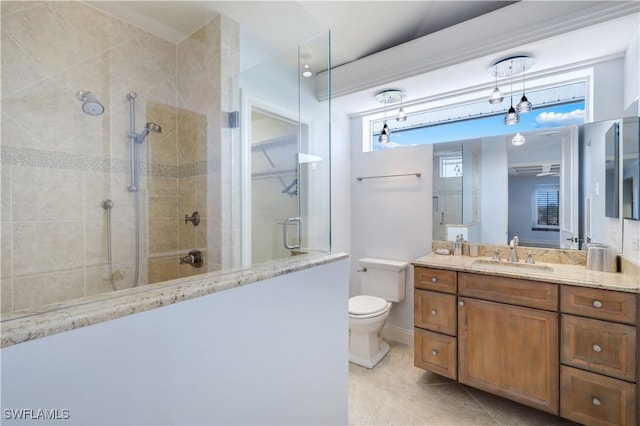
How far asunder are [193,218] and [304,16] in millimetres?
1564

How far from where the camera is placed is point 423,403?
6.43ft

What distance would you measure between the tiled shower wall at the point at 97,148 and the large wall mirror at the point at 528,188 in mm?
1886

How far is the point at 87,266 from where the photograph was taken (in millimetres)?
1773

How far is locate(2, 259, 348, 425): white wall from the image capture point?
610 mm

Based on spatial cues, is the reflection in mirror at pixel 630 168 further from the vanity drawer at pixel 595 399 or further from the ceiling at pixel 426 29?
the vanity drawer at pixel 595 399

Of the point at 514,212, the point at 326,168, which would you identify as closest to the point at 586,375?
the point at 514,212

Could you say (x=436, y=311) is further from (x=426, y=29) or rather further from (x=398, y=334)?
(x=426, y=29)

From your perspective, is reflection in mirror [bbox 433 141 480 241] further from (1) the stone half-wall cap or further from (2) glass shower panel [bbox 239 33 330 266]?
(2) glass shower panel [bbox 239 33 330 266]

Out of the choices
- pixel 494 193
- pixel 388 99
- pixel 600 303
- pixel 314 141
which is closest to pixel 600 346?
pixel 600 303

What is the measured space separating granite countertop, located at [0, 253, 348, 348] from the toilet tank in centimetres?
188

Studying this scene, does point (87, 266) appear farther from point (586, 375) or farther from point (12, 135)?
point (586, 375)

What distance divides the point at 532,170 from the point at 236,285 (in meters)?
2.34

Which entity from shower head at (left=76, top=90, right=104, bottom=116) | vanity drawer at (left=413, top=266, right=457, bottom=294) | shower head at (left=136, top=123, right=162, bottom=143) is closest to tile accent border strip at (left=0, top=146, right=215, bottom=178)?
shower head at (left=136, top=123, right=162, bottom=143)

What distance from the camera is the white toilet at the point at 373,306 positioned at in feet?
7.72
